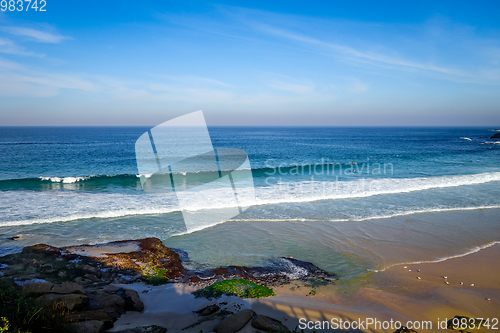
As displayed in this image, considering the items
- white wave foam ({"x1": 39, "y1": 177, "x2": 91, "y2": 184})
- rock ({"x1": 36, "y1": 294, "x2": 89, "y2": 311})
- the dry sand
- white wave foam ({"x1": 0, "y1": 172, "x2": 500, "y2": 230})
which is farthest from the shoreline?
white wave foam ({"x1": 39, "y1": 177, "x2": 91, "y2": 184})

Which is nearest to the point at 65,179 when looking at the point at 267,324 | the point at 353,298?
the point at 267,324

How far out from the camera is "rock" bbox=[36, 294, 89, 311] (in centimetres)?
473

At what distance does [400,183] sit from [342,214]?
10232mm

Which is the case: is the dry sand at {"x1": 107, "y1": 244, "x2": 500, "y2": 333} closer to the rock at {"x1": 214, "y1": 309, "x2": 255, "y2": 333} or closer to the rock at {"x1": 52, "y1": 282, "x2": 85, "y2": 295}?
the rock at {"x1": 214, "y1": 309, "x2": 255, "y2": 333}

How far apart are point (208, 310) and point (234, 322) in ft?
2.75

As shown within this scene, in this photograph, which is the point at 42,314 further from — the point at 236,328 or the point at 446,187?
the point at 446,187

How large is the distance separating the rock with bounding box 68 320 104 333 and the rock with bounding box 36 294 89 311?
0.59m

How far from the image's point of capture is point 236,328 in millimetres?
4668

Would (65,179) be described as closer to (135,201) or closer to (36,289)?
(135,201)

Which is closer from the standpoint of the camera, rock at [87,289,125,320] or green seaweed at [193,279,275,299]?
rock at [87,289,125,320]

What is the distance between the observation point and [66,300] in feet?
16.0

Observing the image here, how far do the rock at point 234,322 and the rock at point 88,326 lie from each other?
188 centimetres

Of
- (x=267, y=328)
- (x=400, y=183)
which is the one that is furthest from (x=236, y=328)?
(x=400, y=183)

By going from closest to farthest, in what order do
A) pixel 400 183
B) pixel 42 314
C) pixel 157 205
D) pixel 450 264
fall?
pixel 42 314
pixel 450 264
pixel 157 205
pixel 400 183
